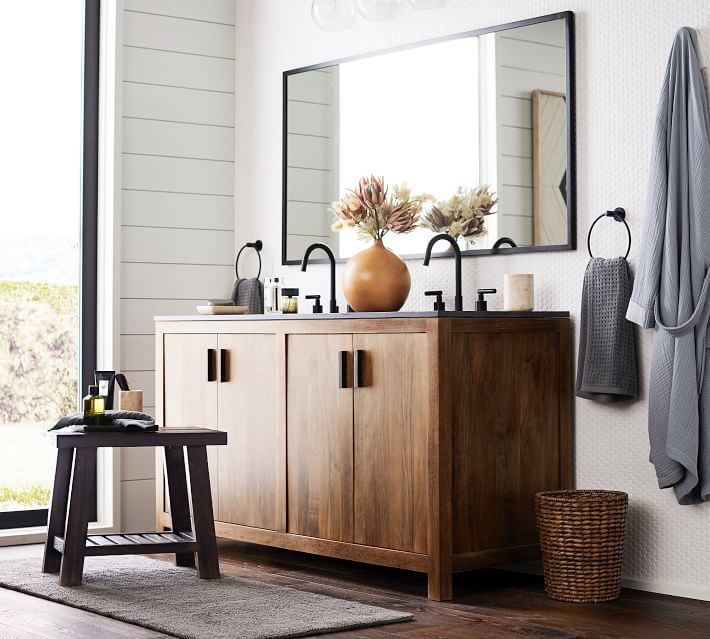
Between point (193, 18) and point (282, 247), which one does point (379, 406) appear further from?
point (193, 18)

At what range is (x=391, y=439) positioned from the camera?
12.2ft

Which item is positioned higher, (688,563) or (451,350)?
(451,350)

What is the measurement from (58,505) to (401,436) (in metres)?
1.14

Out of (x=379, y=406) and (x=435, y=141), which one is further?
(x=435, y=141)

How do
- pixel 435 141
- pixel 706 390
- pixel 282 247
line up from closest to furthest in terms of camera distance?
1. pixel 706 390
2. pixel 435 141
3. pixel 282 247

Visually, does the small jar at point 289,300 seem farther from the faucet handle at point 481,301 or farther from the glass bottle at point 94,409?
the glass bottle at point 94,409

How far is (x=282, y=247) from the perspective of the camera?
4902 mm

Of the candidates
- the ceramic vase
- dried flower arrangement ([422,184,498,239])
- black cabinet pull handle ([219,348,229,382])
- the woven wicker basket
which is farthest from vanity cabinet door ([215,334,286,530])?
the woven wicker basket

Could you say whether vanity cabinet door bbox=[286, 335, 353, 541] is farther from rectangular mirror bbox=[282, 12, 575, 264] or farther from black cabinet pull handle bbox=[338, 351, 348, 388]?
rectangular mirror bbox=[282, 12, 575, 264]

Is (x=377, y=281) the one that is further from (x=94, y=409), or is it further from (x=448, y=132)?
(x=94, y=409)

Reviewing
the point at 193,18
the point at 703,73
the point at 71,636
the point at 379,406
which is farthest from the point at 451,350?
the point at 193,18

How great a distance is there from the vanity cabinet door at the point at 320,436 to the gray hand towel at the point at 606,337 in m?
0.75

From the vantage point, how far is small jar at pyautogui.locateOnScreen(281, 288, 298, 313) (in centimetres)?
448

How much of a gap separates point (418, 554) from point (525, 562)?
1.75ft
